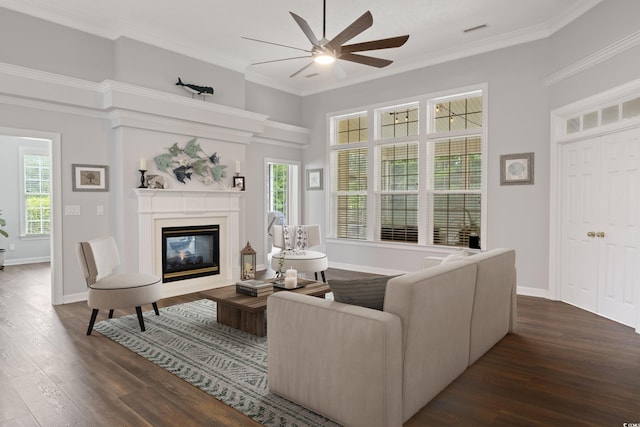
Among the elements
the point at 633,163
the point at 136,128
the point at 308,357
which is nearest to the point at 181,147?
the point at 136,128

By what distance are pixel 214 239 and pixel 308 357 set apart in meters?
3.98

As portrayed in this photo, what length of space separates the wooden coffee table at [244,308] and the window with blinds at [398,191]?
2.87 metres

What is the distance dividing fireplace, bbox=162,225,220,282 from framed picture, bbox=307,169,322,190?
2.32 meters

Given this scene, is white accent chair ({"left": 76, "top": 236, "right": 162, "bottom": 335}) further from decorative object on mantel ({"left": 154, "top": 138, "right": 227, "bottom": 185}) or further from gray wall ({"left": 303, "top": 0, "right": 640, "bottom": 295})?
gray wall ({"left": 303, "top": 0, "right": 640, "bottom": 295})

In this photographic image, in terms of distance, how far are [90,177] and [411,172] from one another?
4.63m

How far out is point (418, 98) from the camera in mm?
6242

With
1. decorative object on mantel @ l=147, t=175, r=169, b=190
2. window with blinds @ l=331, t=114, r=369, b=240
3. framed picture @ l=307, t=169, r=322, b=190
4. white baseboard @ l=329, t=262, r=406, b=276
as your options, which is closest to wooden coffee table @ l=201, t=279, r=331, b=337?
decorative object on mantel @ l=147, t=175, r=169, b=190

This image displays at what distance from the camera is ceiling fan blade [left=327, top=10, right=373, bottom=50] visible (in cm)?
317

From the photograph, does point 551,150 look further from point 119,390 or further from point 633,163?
point 119,390

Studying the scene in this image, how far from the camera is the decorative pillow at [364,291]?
2293mm

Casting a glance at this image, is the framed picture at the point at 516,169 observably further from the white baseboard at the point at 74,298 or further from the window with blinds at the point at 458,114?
the white baseboard at the point at 74,298

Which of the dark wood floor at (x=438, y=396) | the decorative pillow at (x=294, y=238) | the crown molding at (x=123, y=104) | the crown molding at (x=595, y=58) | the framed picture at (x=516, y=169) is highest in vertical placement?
the crown molding at (x=595, y=58)

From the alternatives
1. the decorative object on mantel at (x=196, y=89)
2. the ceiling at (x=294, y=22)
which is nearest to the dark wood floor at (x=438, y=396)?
the ceiling at (x=294, y=22)

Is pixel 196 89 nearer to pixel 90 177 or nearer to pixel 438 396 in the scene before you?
pixel 90 177
